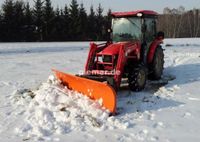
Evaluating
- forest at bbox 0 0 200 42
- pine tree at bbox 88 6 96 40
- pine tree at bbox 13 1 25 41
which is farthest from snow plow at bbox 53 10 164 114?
pine tree at bbox 88 6 96 40

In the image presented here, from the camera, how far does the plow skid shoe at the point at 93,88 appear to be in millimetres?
7742

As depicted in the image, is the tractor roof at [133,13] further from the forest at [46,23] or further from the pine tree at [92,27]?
the pine tree at [92,27]

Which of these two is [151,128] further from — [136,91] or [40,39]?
[40,39]

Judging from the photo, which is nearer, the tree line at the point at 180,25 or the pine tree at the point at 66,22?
the pine tree at the point at 66,22

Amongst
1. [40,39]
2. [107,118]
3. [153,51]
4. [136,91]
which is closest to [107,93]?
[107,118]

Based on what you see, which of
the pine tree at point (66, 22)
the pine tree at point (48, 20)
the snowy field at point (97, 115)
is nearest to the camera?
the snowy field at point (97, 115)

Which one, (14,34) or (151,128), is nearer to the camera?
(151,128)

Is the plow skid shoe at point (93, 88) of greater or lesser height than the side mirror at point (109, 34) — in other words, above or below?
below

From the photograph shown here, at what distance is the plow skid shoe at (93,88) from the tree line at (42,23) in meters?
35.7

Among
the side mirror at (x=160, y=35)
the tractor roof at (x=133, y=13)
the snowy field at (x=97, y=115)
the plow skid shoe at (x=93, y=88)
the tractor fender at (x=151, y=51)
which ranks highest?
the tractor roof at (x=133, y=13)

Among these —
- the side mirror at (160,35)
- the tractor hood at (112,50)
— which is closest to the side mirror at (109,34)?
the tractor hood at (112,50)

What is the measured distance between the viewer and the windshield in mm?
10773

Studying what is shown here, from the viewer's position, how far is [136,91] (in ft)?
32.3

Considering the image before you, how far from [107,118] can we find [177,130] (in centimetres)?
134
